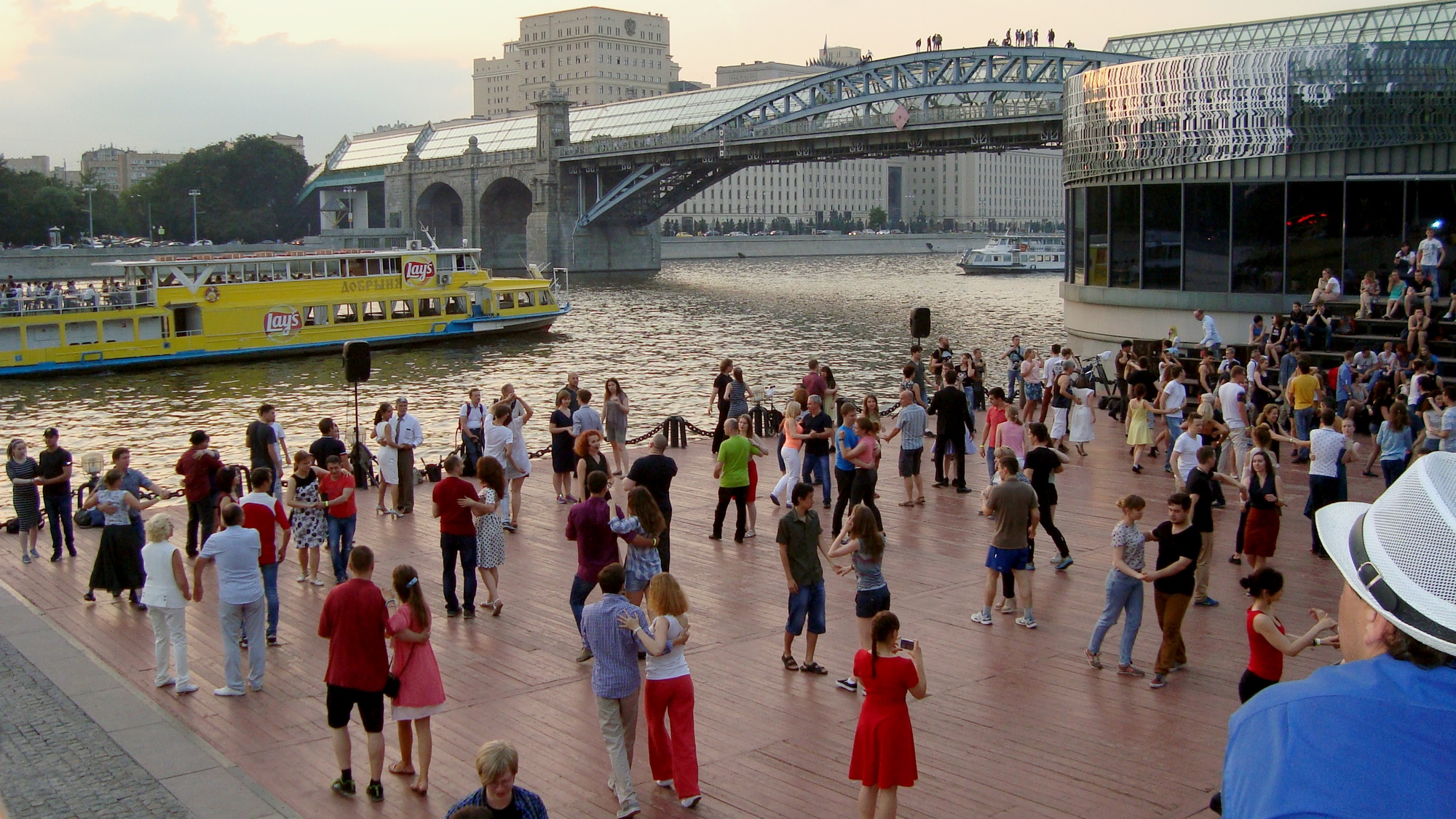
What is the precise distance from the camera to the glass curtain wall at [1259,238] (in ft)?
95.5

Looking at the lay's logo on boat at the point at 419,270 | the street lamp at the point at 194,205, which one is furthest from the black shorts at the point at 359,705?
the street lamp at the point at 194,205

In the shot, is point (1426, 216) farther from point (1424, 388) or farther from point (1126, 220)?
point (1424, 388)

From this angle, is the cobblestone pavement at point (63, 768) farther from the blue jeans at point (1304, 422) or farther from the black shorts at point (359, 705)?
the blue jeans at point (1304, 422)

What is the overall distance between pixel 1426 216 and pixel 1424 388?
10.7 metres

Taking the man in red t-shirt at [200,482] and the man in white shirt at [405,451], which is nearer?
the man in red t-shirt at [200,482]

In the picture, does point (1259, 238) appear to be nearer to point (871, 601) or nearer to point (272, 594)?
point (871, 601)

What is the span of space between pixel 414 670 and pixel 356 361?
41.6 ft

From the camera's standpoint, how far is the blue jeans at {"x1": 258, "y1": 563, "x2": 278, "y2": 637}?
1105cm

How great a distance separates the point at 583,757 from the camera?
8.59 metres

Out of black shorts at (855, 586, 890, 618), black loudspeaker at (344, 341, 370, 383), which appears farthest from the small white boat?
black shorts at (855, 586, 890, 618)

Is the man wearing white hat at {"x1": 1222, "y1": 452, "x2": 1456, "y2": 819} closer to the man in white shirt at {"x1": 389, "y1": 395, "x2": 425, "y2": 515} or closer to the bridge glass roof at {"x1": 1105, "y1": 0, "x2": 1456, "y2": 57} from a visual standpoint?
the man in white shirt at {"x1": 389, "y1": 395, "x2": 425, "y2": 515}

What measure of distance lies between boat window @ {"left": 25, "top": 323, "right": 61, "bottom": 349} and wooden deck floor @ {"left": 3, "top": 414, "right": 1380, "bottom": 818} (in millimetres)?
33467

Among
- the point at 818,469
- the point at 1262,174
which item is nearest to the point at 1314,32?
the point at 1262,174

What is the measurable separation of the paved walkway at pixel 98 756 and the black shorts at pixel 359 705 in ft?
2.01
